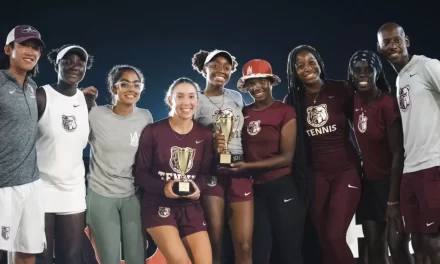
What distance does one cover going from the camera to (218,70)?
10.4 ft

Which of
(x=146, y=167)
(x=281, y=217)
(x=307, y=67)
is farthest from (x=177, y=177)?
(x=307, y=67)

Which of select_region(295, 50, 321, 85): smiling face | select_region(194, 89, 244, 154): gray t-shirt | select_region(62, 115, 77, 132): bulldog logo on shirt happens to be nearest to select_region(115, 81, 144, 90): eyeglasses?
select_region(62, 115, 77, 132): bulldog logo on shirt

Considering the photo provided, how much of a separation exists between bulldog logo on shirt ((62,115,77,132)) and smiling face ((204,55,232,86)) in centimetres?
97

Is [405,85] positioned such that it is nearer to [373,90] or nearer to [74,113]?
[373,90]

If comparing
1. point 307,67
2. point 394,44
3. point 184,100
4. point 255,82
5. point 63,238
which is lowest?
point 63,238

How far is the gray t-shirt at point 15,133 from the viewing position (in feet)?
8.21

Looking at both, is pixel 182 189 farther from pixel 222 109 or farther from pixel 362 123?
pixel 362 123

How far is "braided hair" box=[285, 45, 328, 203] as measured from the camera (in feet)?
10.2

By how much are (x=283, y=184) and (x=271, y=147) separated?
0.84 ft

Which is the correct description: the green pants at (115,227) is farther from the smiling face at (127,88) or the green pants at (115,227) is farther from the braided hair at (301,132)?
the braided hair at (301,132)

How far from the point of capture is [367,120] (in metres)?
2.97

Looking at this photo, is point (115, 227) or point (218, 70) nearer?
point (115, 227)

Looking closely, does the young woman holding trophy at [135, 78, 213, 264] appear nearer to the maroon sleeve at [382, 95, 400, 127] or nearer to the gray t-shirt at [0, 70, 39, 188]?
the gray t-shirt at [0, 70, 39, 188]

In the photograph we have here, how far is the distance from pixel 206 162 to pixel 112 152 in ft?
1.98
